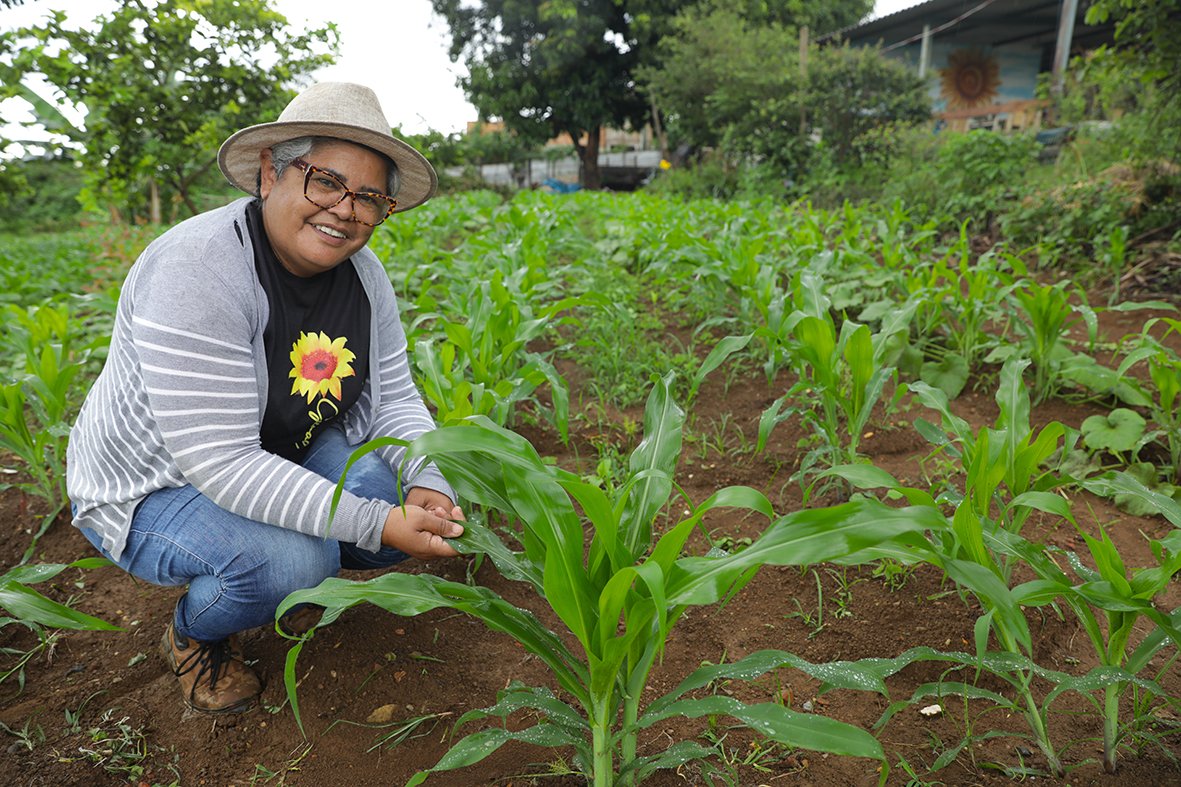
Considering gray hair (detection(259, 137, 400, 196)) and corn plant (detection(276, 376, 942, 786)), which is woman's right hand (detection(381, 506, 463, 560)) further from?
gray hair (detection(259, 137, 400, 196))

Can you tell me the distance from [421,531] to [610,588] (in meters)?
0.55

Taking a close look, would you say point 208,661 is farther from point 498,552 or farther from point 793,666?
point 793,666

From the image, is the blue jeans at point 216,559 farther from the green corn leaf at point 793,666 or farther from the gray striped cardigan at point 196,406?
the green corn leaf at point 793,666

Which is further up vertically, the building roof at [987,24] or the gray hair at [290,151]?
the building roof at [987,24]

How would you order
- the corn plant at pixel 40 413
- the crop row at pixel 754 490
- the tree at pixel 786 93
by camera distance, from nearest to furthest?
1. the crop row at pixel 754 490
2. the corn plant at pixel 40 413
3. the tree at pixel 786 93

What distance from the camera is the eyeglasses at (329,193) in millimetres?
1559

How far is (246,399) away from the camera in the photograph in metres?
1.51

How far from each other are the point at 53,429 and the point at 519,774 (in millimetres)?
1785

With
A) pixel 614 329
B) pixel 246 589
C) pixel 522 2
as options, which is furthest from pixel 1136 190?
pixel 522 2

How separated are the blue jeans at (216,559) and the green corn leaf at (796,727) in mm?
843

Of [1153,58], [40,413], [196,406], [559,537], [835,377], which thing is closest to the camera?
[559,537]

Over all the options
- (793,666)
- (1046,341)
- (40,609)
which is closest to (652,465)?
(793,666)

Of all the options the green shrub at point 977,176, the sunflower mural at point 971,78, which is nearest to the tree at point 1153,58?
the green shrub at point 977,176

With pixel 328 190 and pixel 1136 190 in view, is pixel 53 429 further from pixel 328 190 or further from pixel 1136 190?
pixel 1136 190
